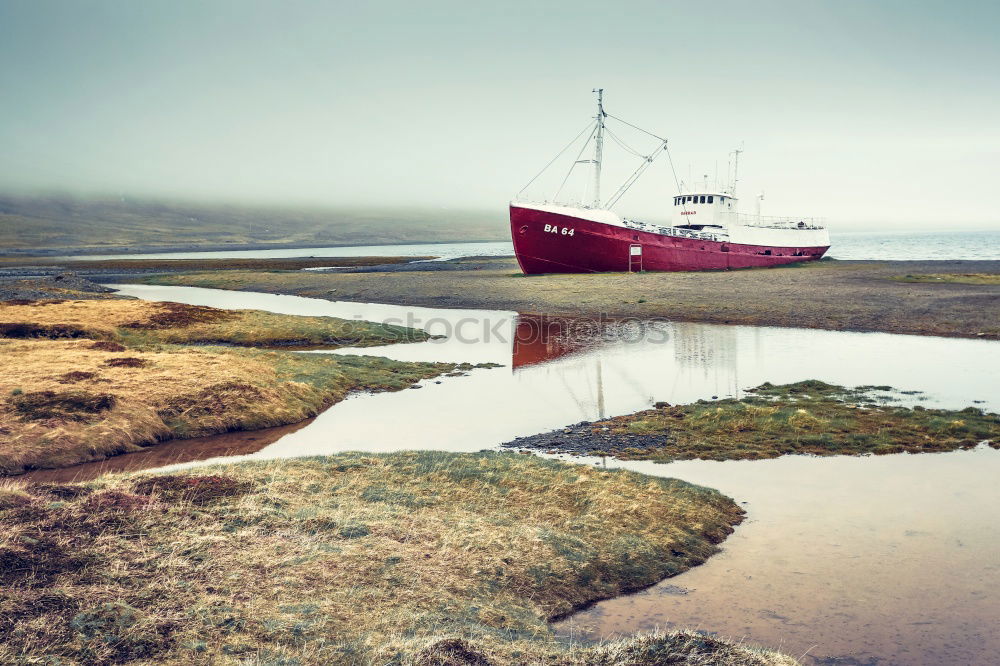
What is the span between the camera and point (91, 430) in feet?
66.2

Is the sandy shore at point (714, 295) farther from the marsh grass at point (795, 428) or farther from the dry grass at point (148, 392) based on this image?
the dry grass at point (148, 392)

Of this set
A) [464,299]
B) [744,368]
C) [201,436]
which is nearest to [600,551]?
[201,436]

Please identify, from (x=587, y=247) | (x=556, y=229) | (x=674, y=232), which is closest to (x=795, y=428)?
(x=556, y=229)

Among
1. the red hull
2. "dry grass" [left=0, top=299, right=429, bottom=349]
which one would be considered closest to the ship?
the red hull

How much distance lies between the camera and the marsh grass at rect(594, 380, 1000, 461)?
19.2 m

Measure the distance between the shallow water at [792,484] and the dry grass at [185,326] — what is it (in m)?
4.07

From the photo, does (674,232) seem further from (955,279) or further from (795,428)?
(795,428)

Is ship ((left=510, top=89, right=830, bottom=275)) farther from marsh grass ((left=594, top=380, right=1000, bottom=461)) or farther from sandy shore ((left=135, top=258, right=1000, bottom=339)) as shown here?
marsh grass ((left=594, top=380, right=1000, bottom=461))

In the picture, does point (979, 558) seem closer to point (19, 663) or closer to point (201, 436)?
point (19, 663)

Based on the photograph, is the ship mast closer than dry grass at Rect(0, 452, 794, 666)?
No

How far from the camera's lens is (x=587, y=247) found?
79188mm

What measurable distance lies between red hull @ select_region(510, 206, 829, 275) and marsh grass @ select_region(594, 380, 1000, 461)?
182ft

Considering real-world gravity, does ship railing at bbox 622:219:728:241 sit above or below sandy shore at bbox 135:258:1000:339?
above

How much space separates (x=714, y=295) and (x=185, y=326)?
37.3 m
